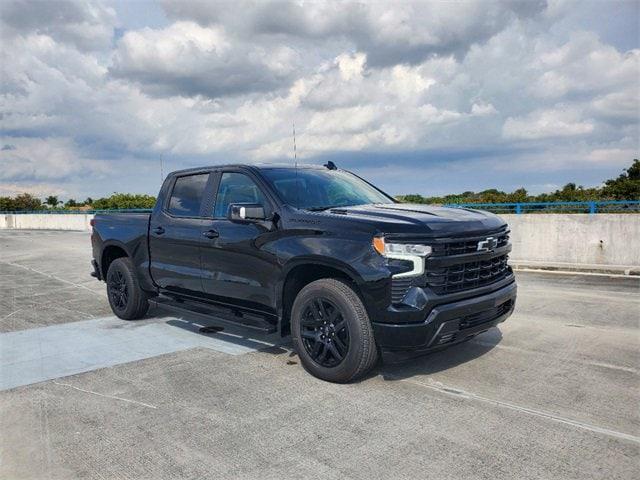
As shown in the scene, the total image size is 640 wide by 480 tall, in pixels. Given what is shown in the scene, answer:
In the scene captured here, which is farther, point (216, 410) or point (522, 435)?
point (216, 410)

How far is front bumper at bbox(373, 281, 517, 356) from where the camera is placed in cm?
420

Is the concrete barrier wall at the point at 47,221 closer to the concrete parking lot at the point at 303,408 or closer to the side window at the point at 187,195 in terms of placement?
the side window at the point at 187,195

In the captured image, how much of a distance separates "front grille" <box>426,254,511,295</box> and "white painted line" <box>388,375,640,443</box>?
0.80 m

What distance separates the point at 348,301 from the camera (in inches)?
173

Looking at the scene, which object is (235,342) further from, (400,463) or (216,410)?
(400,463)

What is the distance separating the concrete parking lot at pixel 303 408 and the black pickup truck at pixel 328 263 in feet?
1.46

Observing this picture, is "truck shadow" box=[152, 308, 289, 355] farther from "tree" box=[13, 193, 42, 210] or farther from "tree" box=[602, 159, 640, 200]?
"tree" box=[13, 193, 42, 210]

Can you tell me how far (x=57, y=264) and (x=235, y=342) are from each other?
34.1 feet

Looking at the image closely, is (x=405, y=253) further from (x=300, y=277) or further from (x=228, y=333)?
(x=228, y=333)

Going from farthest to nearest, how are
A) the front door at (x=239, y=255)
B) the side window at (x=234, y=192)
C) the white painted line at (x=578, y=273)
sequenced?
the white painted line at (x=578, y=273), the side window at (x=234, y=192), the front door at (x=239, y=255)

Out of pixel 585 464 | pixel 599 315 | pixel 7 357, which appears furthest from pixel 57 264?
pixel 585 464

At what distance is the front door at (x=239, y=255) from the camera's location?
5.14m

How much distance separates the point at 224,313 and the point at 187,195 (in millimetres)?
1523

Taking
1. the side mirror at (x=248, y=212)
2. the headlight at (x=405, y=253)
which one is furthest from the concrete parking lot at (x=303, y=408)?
the side mirror at (x=248, y=212)
